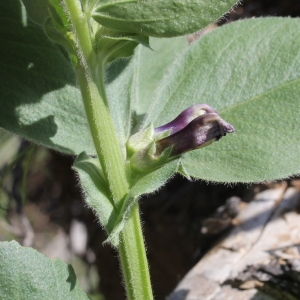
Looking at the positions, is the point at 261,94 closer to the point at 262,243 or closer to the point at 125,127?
the point at 125,127

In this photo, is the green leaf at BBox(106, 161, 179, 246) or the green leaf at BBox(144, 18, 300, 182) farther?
the green leaf at BBox(144, 18, 300, 182)

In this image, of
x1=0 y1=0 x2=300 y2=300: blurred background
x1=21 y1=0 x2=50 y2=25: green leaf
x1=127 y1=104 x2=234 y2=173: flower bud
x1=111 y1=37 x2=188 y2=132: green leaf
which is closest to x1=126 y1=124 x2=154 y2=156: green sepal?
x1=127 y1=104 x2=234 y2=173: flower bud

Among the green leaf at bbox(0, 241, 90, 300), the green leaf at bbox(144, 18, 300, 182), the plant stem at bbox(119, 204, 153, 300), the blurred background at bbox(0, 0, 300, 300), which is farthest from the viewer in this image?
the blurred background at bbox(0, 0, 300, 300)

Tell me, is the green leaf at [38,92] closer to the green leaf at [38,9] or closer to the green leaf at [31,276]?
the green leaf at [38,9]

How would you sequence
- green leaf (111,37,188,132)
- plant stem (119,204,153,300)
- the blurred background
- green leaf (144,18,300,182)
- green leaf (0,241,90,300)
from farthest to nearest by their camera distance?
the blurred background → green leaf (111,37,188,132) → green leaf (144,18,300,182) → plant stem (119,204,153,300) → green leaf (0,241,90,300)

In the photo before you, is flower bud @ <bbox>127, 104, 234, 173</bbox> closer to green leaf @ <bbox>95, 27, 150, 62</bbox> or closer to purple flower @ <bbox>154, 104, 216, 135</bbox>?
purple flower @ <bbox>154, 104, 216, 135</bbox>

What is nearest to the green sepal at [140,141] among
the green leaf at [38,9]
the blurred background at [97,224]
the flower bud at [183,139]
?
the flower bud at [183,139]
